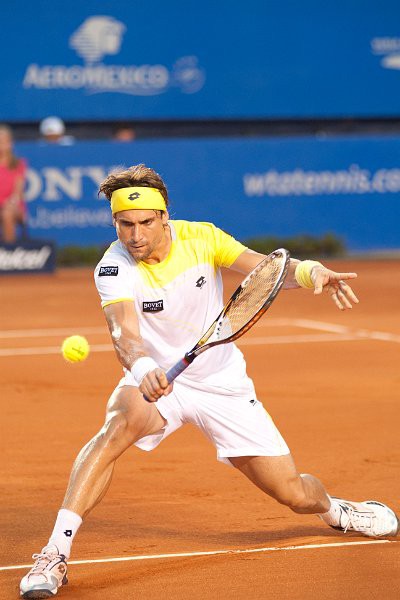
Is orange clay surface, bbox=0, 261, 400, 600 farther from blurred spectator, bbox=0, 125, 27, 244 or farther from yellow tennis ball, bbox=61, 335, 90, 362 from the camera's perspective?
blurred spectator, bbox=0, 125, 27, 244

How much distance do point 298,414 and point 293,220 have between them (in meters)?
12.8

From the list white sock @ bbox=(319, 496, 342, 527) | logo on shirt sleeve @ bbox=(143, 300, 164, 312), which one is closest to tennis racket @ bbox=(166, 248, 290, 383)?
logo on shirt sleeve @ bbox=(143, 300, 164, 312)

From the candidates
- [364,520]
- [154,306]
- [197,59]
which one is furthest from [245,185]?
[154,306]

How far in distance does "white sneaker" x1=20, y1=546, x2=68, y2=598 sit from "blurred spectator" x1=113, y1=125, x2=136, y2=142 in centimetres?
1650

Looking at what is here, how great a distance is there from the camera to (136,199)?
17.5 ft

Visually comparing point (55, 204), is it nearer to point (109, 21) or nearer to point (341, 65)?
point (109, 21)

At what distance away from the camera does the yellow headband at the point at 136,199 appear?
5324 millimetres

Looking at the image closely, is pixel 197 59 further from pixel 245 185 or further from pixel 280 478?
pixel 280 478

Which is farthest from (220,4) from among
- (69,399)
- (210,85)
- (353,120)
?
(69,399)

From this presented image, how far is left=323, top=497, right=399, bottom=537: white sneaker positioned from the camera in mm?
5867

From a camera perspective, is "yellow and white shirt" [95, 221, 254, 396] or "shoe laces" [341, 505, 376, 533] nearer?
"yellow and white shirt" [95, 221, 254, 396]

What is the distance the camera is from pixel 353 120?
2484 centimetres

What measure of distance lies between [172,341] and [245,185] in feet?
52.4

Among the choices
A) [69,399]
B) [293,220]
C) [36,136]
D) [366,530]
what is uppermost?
[36,136]
